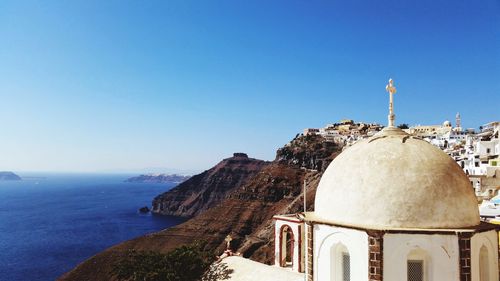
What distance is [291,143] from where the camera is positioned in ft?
310

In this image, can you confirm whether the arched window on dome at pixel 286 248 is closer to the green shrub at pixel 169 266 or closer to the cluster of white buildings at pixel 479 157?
the green shrub at pixel 169 266

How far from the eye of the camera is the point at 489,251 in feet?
28.2

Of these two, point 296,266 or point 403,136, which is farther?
point 296,266

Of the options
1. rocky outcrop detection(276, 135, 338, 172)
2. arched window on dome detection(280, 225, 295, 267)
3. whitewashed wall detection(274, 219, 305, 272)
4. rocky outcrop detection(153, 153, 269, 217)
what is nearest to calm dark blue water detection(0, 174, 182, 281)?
rocky outcrop detection(153, 153, 269, 217)

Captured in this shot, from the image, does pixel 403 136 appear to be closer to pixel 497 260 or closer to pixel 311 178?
pixel 497 260

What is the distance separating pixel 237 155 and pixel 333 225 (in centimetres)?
15157

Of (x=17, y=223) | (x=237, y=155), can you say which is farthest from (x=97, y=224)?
(x=237, y=155)

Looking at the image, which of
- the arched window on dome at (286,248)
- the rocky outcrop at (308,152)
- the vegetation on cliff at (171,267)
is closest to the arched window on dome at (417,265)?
the arched window on dome at (286,248)

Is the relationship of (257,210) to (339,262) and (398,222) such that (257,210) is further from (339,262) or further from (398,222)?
(398,222)

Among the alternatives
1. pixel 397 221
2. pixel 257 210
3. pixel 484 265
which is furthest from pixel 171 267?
A: pixel 257 210

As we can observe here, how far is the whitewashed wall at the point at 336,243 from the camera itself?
26.7 ft

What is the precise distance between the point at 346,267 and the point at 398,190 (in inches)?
→ 86.1

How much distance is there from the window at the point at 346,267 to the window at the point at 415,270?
1271mm

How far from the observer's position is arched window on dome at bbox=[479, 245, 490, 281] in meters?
8.55
